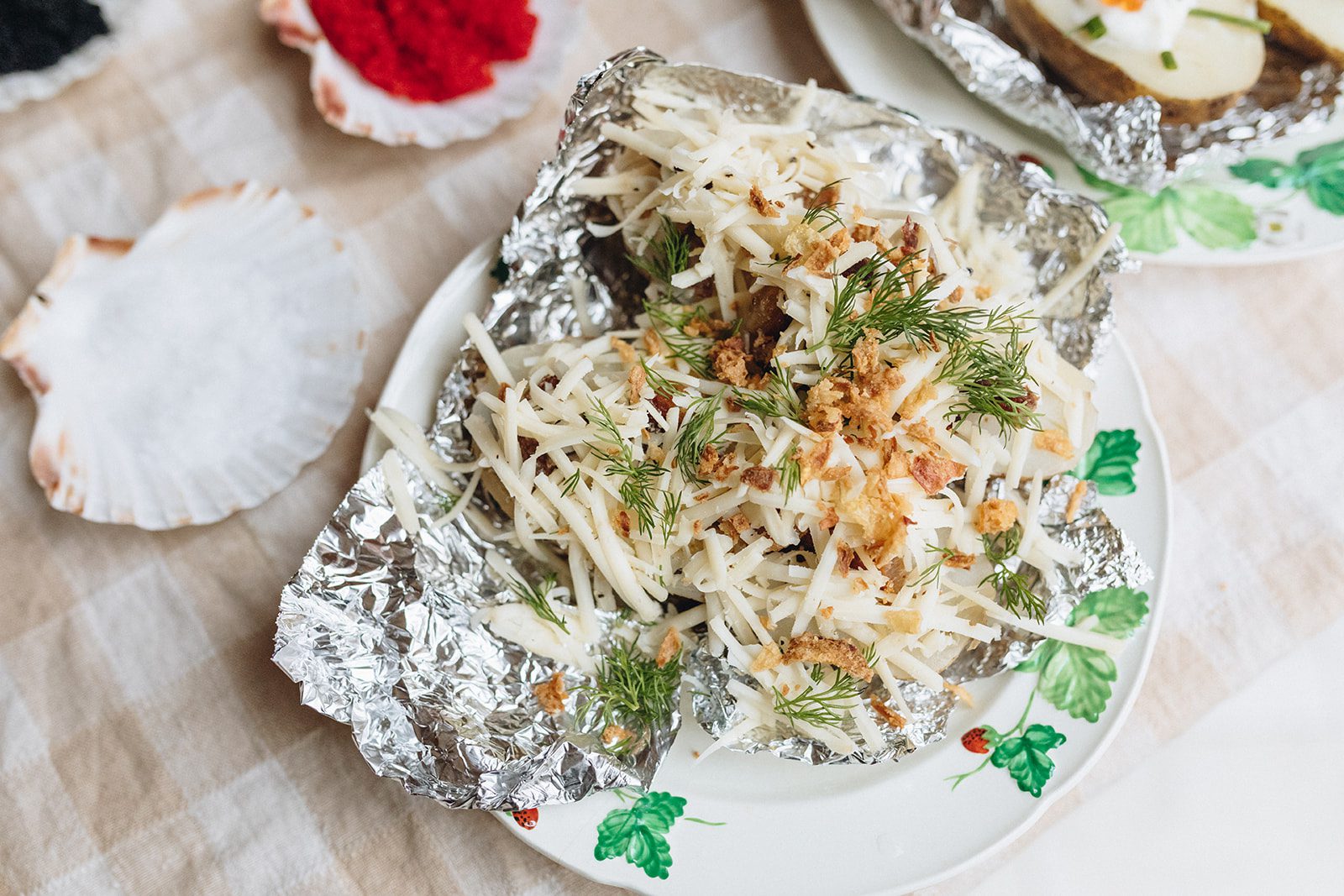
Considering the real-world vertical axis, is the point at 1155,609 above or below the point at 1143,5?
below

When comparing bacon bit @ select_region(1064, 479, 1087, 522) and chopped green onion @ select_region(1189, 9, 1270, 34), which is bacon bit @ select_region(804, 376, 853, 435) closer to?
bacon bit @ select_region(1064, 479, 1087, 522)

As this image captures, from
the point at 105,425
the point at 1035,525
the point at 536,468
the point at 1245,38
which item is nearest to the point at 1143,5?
the point at 1245,38

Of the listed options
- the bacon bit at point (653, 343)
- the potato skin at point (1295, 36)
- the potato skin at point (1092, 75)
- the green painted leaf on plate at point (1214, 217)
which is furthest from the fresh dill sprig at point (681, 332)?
the potato skin at point (1295, 36)

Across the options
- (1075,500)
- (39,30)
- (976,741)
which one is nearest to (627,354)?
(1075,500)

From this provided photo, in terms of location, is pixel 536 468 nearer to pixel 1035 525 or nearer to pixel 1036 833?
pixel 1035 525

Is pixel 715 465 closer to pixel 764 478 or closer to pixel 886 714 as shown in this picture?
pixel 764 478

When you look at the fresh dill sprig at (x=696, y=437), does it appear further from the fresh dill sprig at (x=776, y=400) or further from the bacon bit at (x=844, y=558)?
the bacon bit at (x=844, y=558)
